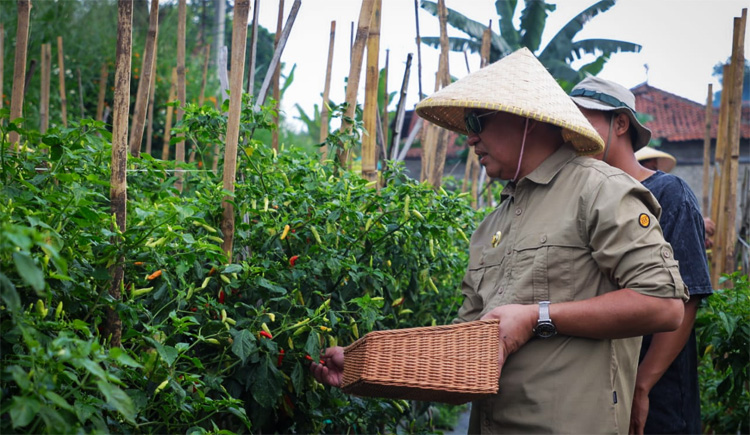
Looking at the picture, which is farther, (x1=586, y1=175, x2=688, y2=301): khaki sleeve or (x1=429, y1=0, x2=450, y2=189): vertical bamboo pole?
(x1=429, y1=0, x2=450, y2=189): vertical bamboo pole

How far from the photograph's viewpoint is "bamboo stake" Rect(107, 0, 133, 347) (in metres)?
1.69

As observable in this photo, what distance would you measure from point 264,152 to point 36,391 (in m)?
1.40

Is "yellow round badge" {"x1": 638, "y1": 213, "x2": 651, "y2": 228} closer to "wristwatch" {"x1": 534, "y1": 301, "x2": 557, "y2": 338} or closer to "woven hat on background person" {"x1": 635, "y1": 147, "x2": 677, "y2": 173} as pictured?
"wristwatch" {"x1": 534, "y1": 301, "x2": 557, "y2": 338}

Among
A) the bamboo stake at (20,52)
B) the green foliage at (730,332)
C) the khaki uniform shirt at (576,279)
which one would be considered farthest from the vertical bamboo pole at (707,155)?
the bamboo stake at (20,52)

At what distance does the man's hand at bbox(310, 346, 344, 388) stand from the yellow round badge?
0.89 metres

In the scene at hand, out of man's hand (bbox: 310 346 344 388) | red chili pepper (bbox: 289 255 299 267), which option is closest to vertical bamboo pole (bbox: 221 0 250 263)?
red chili pepper (bbox: 289 255 299 267)

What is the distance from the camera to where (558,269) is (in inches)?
77.8

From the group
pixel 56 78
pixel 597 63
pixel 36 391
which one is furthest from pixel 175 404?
pixel 597 63

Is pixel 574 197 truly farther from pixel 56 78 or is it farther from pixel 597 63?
pixel 597 63

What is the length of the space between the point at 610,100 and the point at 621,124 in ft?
0.30

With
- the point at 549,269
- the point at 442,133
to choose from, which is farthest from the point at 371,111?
the point at 549,269

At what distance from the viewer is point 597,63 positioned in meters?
17.0

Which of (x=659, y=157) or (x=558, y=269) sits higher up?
(x=659, y=157)

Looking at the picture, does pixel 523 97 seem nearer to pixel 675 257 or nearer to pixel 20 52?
pixel 675 257
